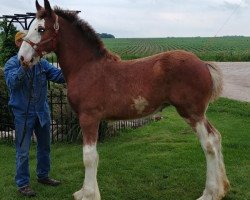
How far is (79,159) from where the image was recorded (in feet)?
25.7

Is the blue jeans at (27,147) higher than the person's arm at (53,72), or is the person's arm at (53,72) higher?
the person's arm at (53,72)

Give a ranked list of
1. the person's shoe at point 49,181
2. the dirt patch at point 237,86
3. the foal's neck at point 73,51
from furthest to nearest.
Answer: the dirt patch at point 237,86 → the person's shoe at point 49,181 → the foal's neck at point 73,51

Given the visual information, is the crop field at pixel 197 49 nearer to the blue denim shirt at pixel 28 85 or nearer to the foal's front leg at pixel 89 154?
the blue denim shirt at pixel 28 85

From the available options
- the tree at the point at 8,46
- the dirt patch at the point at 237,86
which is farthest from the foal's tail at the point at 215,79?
the dirt patch at the point at 237,86

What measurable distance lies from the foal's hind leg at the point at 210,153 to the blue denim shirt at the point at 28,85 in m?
1.96

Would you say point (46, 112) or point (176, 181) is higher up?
point (46, 112)

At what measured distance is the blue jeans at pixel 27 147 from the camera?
5.91 m

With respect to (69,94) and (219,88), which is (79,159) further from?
(219,88)

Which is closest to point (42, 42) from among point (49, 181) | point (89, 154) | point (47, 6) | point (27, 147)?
point (47, 6)

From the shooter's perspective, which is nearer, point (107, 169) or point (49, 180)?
point (49, 180)

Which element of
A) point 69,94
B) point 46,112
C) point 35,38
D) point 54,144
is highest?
point 35,38

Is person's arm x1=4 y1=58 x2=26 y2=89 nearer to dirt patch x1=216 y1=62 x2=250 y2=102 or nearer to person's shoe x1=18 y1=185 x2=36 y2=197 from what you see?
person's shoe x1=18 y1=185 x2=36 y2=197

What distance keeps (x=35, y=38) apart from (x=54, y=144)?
14.5ft

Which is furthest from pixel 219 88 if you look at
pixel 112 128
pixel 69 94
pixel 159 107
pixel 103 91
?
pixel 112 128
